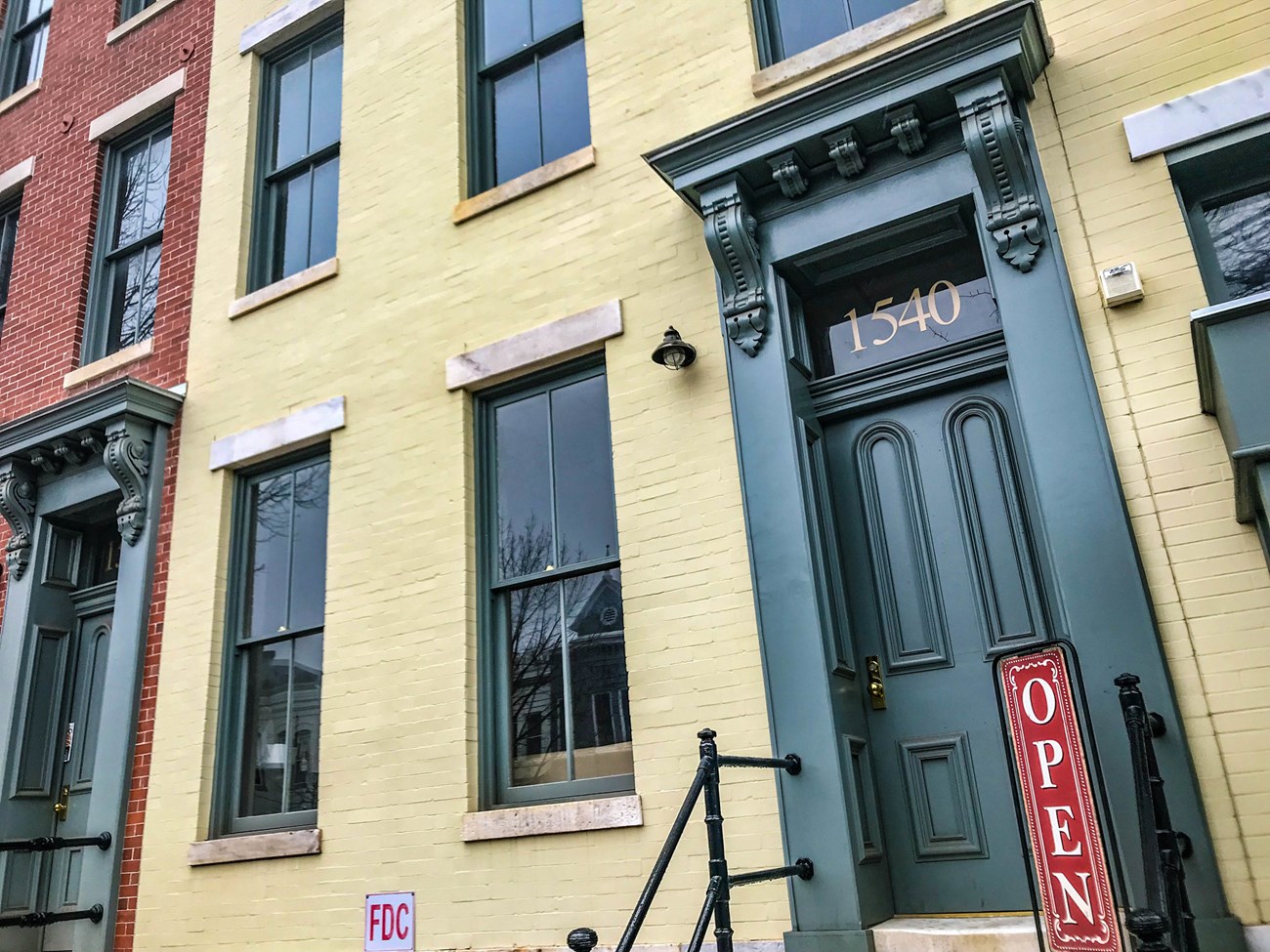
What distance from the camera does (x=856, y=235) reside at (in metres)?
5.19

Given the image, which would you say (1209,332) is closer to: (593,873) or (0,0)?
(593,873)

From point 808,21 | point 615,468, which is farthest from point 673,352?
point 808,21

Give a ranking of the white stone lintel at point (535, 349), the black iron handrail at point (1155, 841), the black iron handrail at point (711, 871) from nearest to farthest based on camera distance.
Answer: the black iron handrail at point (1155, 841), the black iron handrail at point (711, 871), the white stone lintel at point (535, 349)

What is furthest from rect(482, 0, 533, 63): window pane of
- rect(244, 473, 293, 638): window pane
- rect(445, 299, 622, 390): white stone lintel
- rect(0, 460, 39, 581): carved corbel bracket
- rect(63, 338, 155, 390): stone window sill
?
rect(0, 460, 39, 581): carved corbel bracket

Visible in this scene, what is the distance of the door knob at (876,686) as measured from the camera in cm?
486

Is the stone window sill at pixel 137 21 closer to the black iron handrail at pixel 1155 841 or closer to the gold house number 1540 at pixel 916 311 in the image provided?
the gold house number 1540 at pixel 916 311

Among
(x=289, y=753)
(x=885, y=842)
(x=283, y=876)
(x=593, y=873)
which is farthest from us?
(x=289, y=753)

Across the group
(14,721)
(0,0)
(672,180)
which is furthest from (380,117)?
(0,0)

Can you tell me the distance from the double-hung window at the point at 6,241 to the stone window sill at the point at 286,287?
341cm

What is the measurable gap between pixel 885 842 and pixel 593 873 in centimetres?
135

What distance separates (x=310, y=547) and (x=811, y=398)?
3357mm

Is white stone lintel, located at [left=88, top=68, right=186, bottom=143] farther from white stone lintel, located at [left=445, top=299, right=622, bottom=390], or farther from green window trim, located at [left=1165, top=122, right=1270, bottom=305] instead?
green window trim, located at [left=1165, top=122, right=1270, bottom=305]

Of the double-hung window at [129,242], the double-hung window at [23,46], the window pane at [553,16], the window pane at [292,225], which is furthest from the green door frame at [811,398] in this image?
the double-hung window at [23,46]

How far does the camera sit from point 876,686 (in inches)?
192
